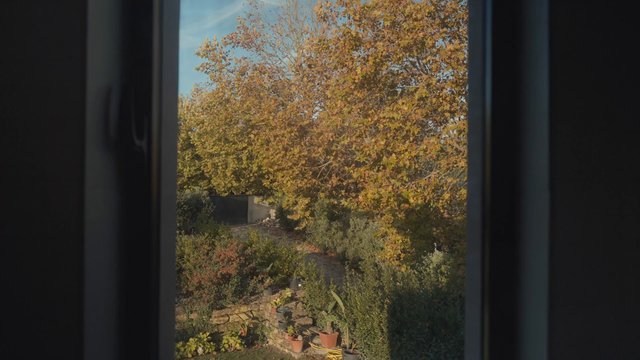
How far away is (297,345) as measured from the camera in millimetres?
891

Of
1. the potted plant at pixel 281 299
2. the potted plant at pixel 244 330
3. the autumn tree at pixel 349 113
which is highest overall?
the autumn tree at pixel 349 113

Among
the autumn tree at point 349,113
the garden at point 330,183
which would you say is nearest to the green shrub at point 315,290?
the garden at point 330,183

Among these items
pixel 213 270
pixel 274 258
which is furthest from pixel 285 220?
pixel 213 270

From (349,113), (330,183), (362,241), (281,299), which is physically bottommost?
(281,299)

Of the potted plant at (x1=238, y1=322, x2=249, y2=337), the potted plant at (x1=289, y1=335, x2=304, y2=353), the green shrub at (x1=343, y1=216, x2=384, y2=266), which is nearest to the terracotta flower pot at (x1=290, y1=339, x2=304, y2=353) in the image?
the potted plant at (x1=289, y1=335, x2=304, y2=353)

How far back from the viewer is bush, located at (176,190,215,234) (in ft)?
2.72

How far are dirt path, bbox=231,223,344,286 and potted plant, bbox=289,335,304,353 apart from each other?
15 cm

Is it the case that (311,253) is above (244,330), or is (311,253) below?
above

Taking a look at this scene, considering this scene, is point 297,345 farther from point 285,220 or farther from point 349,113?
point 349,113

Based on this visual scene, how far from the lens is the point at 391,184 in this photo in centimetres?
97

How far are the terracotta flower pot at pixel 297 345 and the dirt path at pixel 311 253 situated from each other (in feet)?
0.50

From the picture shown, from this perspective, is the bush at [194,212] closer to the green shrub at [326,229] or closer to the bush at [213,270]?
the bush at [213,270]

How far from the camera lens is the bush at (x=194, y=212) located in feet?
2.72
